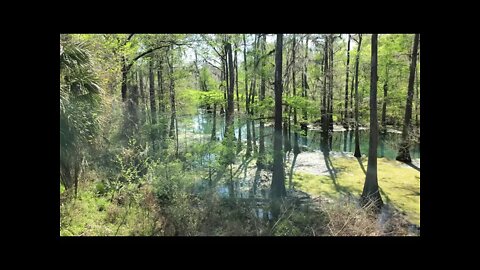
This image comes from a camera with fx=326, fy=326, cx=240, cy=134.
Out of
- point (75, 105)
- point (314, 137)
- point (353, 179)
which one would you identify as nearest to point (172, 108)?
point (314, 137)

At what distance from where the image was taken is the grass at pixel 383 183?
7.31 m

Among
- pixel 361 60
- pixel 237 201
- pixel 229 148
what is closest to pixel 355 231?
pixel 237 201

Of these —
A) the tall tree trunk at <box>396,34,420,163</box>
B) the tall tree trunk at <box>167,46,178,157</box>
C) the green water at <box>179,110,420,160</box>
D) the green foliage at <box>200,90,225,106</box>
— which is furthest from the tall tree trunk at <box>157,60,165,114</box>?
Result: the tall tree trunk at <box>396,34,420,163</box>

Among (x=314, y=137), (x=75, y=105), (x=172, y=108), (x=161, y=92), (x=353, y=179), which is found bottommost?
(x=353, y=179)

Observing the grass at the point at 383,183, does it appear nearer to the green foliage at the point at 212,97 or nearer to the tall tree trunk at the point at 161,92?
the green foliage at the point at 212,97

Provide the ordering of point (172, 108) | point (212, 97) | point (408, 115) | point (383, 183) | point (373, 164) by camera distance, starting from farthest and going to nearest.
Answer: point (172, 108), point (212, 97), point (408, 115), point (383, 183), point (373, 164)

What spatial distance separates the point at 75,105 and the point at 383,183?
7.55m

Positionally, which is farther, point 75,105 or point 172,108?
point 172,108

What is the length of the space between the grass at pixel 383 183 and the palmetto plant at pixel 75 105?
624 centimetres

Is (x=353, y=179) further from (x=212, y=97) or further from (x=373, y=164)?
(x=212, y=97)

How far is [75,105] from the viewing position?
2.91 m

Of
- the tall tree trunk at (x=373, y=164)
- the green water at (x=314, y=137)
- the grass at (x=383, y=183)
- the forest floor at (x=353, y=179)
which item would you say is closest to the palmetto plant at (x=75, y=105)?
the tall tree trunk at (x=373, y=164)
